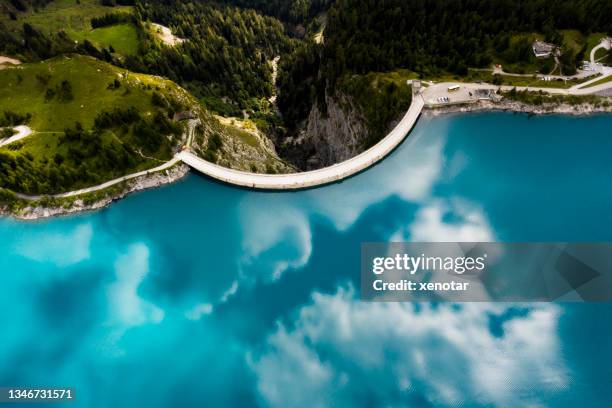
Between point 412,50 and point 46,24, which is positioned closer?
point 412,50

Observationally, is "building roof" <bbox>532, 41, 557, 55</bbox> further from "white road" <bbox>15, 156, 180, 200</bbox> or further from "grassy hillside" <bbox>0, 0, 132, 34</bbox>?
"grassy hillside" <bbox>0, 0, 132, 34</bbox>

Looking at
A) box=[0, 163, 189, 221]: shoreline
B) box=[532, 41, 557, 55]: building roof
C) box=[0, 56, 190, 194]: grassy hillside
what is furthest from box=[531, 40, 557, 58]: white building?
box=[0, 163, 189, 221]: shoreline

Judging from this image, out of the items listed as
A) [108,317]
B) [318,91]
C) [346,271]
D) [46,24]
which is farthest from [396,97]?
[46,24]

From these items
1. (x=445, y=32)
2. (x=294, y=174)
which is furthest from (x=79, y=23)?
(x=445, y=32)

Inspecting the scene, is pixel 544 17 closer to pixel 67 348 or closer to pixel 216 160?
pixel 216 160

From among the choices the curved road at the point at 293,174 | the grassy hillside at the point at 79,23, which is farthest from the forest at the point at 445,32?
the grassy hillside at the point at 79,23
